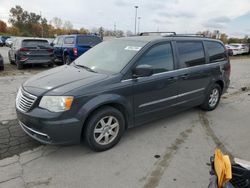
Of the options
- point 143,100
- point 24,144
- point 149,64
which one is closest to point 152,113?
point 143,100

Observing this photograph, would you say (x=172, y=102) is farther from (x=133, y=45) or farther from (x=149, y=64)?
(x=133, y=45)

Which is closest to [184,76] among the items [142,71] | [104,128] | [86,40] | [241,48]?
[142,71]

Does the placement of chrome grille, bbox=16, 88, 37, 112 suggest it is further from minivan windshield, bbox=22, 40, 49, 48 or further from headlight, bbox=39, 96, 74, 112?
minivan windshield, bbox=22, 40, 49, 48

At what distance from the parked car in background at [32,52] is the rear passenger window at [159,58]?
28.6ft

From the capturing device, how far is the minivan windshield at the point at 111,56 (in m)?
3.72

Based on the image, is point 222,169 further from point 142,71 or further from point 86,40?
point 86,40

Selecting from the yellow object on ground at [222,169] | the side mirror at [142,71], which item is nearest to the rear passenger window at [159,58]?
the side mirror at [142,71]

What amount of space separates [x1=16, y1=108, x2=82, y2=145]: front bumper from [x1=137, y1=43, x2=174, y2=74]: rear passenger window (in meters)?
1.47

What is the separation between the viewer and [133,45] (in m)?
4.01

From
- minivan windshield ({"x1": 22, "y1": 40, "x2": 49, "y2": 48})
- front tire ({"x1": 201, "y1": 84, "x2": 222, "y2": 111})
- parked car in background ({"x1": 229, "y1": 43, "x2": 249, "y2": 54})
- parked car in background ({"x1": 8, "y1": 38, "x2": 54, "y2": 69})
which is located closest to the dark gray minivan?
front tire ({"x1": 201, "y1": 84, "x2": 222, "y2": 111})

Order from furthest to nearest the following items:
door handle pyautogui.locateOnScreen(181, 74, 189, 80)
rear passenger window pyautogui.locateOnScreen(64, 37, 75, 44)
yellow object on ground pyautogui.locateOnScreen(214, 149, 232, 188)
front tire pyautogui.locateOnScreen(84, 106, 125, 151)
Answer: rear passenger window pyautogui.locateOnScreen(64, 37, 75, 44) < door handle pyautogui.locateOnScreen(181, 74, 189, 80) < front tire pyautogui.locateOnScreen(84, 106, 125, 151) < yellow object on ground pyautogui.locateOnScreen(214, 149, 232, 188)

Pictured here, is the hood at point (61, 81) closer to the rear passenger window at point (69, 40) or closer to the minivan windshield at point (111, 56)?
the minivan windshield at point (111, 56)

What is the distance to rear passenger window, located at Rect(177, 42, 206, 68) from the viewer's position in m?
4.43

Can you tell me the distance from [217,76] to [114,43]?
2.61 meters
